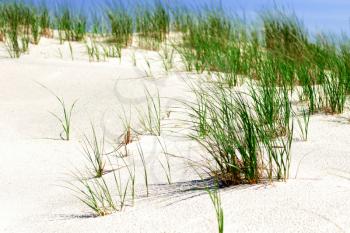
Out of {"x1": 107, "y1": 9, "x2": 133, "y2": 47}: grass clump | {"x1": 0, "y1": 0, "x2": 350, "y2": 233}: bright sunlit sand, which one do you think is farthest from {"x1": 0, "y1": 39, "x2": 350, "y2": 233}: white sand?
{"x1": 107, "y1": 9, "x2": 133, "y2": 47}: grass clump

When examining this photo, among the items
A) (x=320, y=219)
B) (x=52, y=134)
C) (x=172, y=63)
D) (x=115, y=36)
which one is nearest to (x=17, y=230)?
(x=320, y=219)

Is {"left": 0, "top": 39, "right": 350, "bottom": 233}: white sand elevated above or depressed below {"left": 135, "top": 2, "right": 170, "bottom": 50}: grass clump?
below

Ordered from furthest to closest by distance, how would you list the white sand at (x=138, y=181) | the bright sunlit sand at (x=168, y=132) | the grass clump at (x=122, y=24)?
the grass clump at (x=122, y=24), the bright sunlit sand at (x=168, y=132), the white sand at (x=138, y=181)

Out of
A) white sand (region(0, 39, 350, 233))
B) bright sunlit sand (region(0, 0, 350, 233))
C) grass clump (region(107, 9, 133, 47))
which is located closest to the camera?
white sand (region(0, 39, 350, 233))

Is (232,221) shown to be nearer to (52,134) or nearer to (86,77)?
(52,134)

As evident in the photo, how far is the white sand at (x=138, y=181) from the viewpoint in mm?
1678

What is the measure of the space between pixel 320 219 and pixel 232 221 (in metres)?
0.25

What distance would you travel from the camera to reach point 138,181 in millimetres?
2273

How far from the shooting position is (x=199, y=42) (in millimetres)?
5035

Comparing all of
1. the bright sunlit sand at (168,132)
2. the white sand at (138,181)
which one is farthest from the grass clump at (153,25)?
the white sand at (138,181)

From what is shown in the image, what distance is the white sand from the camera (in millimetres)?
1678

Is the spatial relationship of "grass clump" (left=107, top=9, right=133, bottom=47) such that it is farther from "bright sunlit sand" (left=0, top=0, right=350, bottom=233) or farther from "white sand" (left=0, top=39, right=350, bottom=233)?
"white sand" (left=0, top=39, right=350, bottom=233)

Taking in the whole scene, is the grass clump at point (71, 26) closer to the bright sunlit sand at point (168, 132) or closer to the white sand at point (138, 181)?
the bright sunlit sand at point (168, 132)

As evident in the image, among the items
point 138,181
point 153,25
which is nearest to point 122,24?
Result: point 153,25
